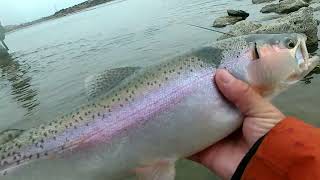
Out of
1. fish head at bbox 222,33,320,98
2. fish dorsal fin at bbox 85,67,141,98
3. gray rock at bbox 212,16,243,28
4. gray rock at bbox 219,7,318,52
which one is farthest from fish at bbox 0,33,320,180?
gray rock at bbox 212,16,243,28

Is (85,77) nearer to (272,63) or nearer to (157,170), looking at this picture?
(157,170)

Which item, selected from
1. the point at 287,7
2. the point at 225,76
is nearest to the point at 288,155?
the point at 225,76

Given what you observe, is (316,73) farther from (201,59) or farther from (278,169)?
(278,169)

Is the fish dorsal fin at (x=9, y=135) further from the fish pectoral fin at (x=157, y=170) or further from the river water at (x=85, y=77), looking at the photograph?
the river water at (x=85, y=77)

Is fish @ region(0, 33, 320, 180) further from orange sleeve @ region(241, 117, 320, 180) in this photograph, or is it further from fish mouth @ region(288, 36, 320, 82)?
orange sleeve @ region(241, 117, 320, 180)

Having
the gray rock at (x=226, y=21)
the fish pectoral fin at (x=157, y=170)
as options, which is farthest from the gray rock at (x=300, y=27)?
the fish pectoral fin at (x=157, y=170)

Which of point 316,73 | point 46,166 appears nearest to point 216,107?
point 46,166
